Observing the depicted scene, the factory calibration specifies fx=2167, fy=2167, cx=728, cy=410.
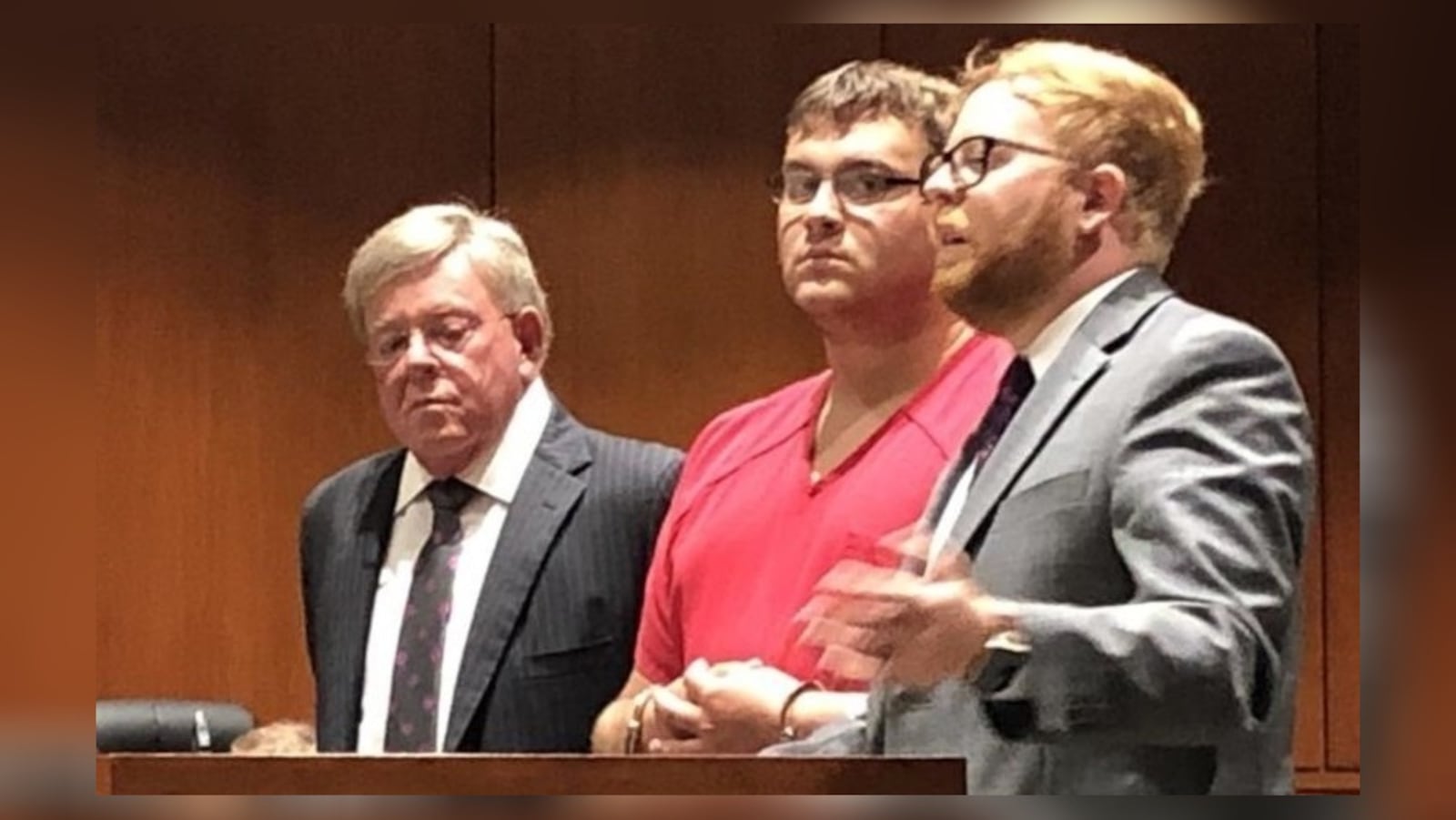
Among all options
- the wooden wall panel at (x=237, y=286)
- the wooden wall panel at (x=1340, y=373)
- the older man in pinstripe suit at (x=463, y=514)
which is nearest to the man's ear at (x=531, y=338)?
the older man in pinstripe suit at (x=463, y=514)

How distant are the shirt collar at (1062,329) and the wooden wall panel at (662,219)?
199mm

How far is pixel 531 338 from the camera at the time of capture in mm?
2020

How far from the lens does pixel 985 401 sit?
198 cm

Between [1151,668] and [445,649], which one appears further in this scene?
[445,649]

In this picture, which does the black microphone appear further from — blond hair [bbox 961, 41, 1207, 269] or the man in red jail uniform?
blond hair [bbox 961, 41, 1207, 269]

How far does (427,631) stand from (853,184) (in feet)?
1.89

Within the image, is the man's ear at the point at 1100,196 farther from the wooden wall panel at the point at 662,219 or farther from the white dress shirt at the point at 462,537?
the white dress shirt at the point at 462,537

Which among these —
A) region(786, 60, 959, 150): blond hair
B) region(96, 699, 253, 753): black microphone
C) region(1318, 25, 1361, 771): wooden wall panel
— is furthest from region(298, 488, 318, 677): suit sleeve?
region(1318, 25, 1361, 771): wooden wall panel

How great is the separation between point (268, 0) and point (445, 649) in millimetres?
640

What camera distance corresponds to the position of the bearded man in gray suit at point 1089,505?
1906mm

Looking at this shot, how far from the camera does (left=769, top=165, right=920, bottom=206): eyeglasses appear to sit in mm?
1998

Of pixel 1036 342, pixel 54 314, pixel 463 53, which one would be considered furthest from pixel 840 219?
pixel 54 314

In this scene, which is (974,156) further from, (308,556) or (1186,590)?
(308,556)

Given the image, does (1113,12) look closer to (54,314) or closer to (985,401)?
(985,401)
